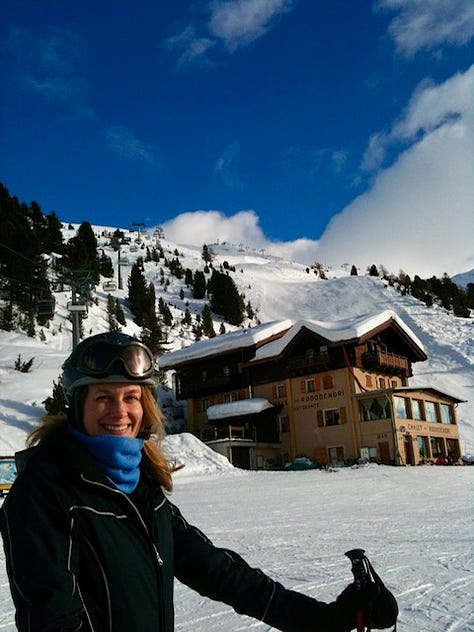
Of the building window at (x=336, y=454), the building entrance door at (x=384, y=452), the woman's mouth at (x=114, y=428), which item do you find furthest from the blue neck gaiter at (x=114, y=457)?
the building window at (x=336, y=454)

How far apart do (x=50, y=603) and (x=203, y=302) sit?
67.3m

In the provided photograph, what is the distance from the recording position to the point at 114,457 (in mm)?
1997

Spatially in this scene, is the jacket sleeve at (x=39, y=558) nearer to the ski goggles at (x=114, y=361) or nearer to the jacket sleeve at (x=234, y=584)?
the ski goggles at (x=114, y=361)

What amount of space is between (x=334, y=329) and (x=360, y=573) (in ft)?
105

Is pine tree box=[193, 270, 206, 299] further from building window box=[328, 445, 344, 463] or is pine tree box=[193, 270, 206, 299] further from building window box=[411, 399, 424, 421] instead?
building window box=[411, 399, 424, 421]

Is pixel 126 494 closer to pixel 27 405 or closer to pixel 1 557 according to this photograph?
pixel 1 557

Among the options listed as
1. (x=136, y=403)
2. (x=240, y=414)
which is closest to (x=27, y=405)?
(x=240, y=414)

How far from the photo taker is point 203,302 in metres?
68.8

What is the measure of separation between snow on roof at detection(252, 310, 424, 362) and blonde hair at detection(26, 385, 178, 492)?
30.6 metres

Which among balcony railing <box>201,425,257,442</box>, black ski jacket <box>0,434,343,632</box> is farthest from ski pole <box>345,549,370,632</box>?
balcony railing <box>201,425,257,442</box>

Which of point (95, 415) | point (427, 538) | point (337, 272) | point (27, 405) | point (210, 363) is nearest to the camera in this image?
point (95, 415)

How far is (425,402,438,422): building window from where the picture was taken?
109 ft

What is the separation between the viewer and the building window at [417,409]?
106 feet

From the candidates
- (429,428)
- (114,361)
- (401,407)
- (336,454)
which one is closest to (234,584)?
(114,361)
